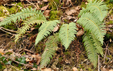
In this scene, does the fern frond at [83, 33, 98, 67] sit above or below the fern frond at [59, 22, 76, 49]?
below

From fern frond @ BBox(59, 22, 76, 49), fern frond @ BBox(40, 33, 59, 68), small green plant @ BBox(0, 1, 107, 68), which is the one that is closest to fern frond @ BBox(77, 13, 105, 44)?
small green plant @ BBox(0, 1, 107, 68)

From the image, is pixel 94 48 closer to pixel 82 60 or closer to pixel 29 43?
pixel 82 60

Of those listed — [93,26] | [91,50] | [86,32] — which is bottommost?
[91,50]

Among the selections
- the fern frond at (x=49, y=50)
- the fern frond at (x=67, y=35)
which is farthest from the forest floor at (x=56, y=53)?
the fern frond at (x=67, y=35)

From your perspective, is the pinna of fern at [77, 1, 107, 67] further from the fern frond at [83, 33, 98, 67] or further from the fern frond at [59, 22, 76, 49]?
the fern frond at [59, 22, 76, 49]

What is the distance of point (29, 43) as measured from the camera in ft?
9.23

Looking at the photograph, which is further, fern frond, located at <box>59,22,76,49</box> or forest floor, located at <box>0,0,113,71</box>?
forest floor, located at <box>0,0,113,71</box>

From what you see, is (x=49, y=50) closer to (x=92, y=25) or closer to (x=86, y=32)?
(x=86, y=32)

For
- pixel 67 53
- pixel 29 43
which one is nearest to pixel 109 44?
pixel 67 53

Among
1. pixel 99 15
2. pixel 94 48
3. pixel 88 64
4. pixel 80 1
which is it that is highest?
pixel 80 1

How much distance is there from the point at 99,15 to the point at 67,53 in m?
1.24

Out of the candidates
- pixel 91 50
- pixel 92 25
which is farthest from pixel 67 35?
pixel 91 50

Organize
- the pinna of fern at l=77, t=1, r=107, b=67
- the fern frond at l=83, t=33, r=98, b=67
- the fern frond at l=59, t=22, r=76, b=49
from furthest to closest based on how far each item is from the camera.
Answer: the fern frond at l=83, t=33, r=98, b=67, the pinna of fern at l=77, t=1, r=107, b=67, the fern frond at l=59, t=22, r=76, b=49

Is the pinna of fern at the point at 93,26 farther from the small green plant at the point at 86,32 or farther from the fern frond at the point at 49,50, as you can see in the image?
the fern frond at the point at 49,50
